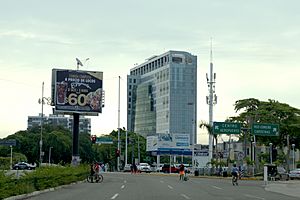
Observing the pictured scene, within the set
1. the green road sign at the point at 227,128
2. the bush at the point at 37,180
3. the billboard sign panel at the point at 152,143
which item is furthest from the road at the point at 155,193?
the billboard sign panel at the point at 152,143

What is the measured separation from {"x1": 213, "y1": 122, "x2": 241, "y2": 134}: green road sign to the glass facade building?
70110 mm

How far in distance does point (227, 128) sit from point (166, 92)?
245ft

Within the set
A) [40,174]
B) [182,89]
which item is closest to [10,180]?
[40,174]

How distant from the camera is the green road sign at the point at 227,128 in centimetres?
6138

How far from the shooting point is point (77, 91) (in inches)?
2169

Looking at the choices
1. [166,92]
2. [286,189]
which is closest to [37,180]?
[286,189]

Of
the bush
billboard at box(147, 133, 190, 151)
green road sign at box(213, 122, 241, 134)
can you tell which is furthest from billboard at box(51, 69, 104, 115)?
billboard at box(147, 133, 190, 151)

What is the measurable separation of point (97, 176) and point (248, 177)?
23.4m

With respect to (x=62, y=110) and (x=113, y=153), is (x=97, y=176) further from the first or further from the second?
(x=113, y=153)

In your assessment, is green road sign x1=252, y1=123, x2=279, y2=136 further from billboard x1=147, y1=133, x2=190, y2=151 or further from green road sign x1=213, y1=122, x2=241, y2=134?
billboard x1=147, y1=133, x2=190, y2=151

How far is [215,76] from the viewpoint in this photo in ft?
254

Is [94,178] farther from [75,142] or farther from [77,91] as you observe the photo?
[77,91]

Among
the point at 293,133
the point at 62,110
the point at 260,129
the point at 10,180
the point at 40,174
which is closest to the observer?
the point at 10,180

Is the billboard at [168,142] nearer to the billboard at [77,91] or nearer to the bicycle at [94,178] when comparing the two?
the billboard at [77,91]
